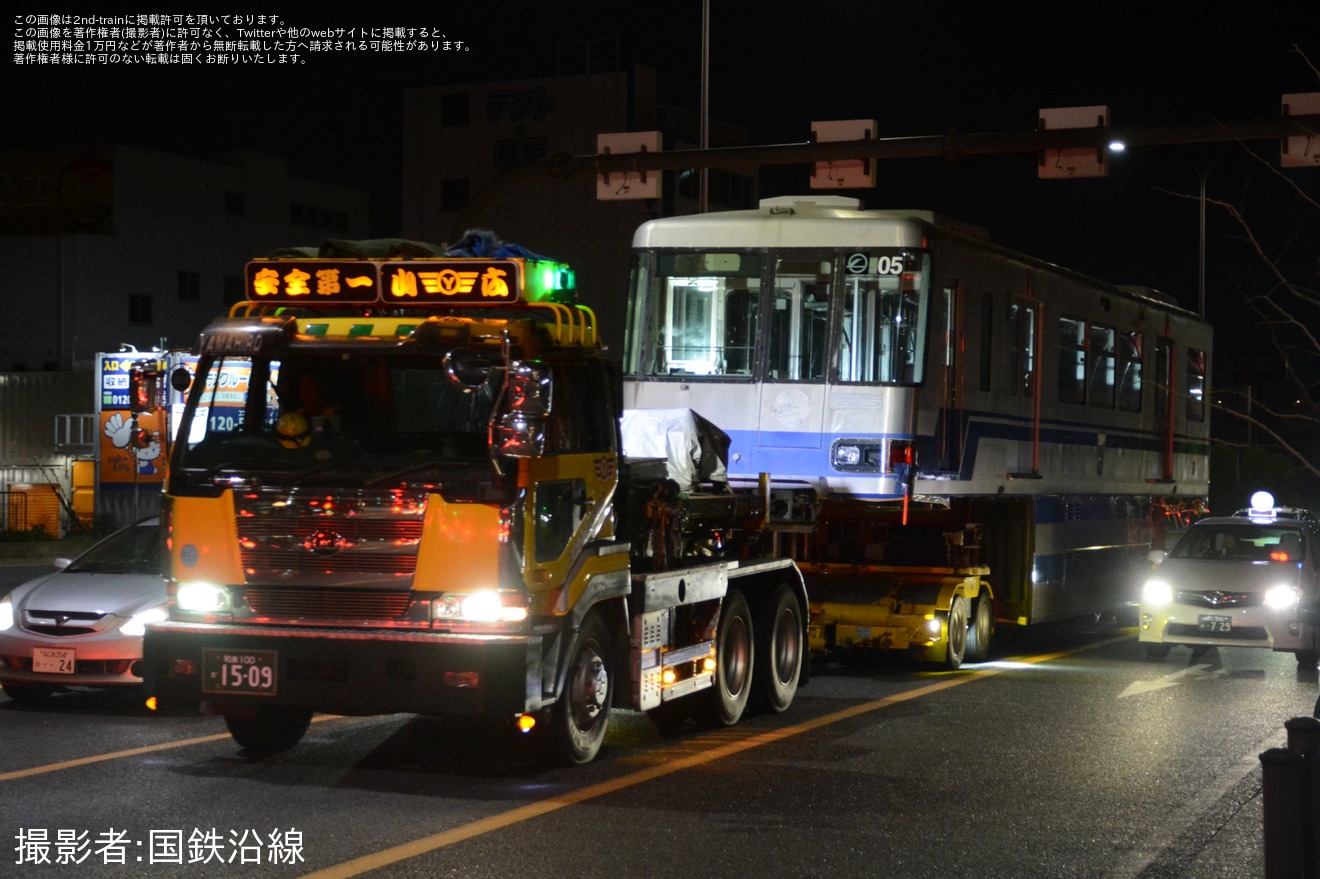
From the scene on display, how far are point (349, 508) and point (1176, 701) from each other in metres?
7.85

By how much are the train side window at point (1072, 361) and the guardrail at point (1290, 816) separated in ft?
44.1

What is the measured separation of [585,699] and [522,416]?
211 cm

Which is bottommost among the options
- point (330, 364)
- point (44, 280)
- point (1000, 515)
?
point (1000, 515)

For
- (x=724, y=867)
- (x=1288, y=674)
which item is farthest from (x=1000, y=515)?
(x=724, y=867)

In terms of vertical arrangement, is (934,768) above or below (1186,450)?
below

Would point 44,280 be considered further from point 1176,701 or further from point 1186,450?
point 1176,701

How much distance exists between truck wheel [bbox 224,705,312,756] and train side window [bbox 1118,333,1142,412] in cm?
1322

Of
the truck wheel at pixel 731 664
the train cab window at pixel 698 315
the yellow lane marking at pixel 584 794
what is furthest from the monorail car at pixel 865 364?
the truck wheel at pixel 731 664

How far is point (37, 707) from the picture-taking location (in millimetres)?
12742

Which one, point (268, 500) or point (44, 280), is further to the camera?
point (44, 280)

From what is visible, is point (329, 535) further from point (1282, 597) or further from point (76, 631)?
point (1282, 597)

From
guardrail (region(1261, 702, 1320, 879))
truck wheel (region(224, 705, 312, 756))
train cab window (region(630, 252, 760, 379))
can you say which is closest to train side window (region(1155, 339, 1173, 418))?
train cab window (region(630, 252, 760, 379))

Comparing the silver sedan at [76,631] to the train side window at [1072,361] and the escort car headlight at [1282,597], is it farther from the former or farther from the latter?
the escort car headlight at [1282,597]

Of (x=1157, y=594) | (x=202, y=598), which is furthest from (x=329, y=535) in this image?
(x=1157, y=594)
